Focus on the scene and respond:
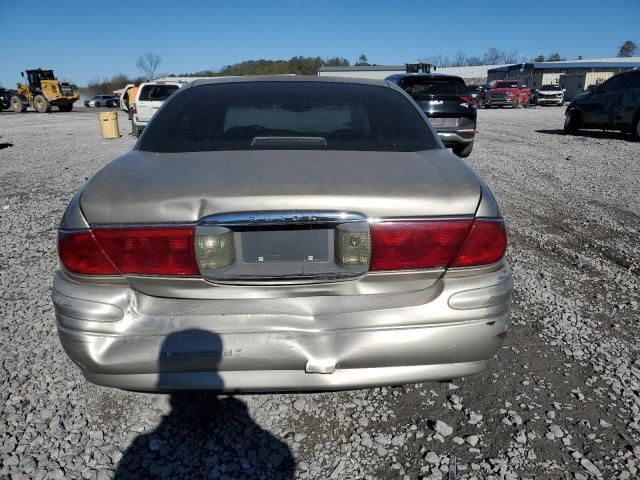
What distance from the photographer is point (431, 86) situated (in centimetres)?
958

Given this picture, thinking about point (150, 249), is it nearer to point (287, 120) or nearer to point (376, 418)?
point (287, 120)

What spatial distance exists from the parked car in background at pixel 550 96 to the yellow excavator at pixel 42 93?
3493cm

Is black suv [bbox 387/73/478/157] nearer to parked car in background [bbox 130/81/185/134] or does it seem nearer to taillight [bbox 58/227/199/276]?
parked car in background [bbox 130/81/185/134]

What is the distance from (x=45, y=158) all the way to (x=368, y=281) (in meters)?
11.3

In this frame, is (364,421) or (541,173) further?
(541,173)

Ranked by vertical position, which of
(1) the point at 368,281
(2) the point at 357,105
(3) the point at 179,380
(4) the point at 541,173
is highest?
(2) the point at 357,105

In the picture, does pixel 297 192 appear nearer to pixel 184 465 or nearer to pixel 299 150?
pixel 299 150

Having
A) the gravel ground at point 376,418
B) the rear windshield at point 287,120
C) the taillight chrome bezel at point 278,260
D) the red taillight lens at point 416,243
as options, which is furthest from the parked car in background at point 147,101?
the red taillight lens at point 416,243

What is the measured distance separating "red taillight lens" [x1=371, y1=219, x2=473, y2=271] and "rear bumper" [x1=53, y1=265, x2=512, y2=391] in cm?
11

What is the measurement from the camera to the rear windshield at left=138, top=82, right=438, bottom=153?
223cm

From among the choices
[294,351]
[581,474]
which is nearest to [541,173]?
[581,474]

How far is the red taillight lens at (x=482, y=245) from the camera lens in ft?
5.77

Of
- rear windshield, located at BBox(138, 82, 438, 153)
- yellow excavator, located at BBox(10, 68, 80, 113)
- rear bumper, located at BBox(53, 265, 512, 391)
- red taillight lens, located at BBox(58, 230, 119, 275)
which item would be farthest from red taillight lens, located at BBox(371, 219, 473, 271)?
yellow excavator, located at BBox(10, 68, 80, 113)

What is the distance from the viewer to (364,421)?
213 centimetres
